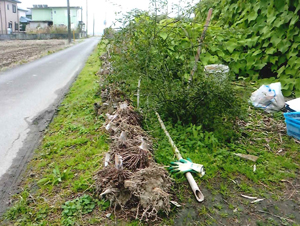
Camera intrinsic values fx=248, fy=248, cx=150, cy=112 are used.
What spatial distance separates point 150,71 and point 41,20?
6219cm

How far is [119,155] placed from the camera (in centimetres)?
275

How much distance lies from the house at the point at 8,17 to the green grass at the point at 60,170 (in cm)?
4323

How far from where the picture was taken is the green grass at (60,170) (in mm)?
2318

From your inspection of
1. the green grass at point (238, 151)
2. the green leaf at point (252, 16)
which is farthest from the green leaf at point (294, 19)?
the green grass at point (238, 151)

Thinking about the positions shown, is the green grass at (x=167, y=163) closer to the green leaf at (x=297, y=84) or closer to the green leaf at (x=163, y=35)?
the green leaf at (x=297, y=84)

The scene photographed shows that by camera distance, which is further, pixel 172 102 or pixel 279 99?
pixel 279 99

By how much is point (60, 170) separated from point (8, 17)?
49.0m

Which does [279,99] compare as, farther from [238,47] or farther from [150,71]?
[150,71]

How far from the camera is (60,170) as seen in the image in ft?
9.95

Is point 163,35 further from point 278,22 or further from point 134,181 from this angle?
point 134,181

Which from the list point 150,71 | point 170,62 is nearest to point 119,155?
point 150,71

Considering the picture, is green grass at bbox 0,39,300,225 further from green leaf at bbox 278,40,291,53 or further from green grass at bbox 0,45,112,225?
green leaf at bbox 278,40,291,53

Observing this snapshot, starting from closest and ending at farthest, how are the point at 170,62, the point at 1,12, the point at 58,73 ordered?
1. the point at 170,62
2. the point at 58,73
3. the point at 1,12

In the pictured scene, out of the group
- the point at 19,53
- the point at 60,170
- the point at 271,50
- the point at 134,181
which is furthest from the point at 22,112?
the point at 19,53
